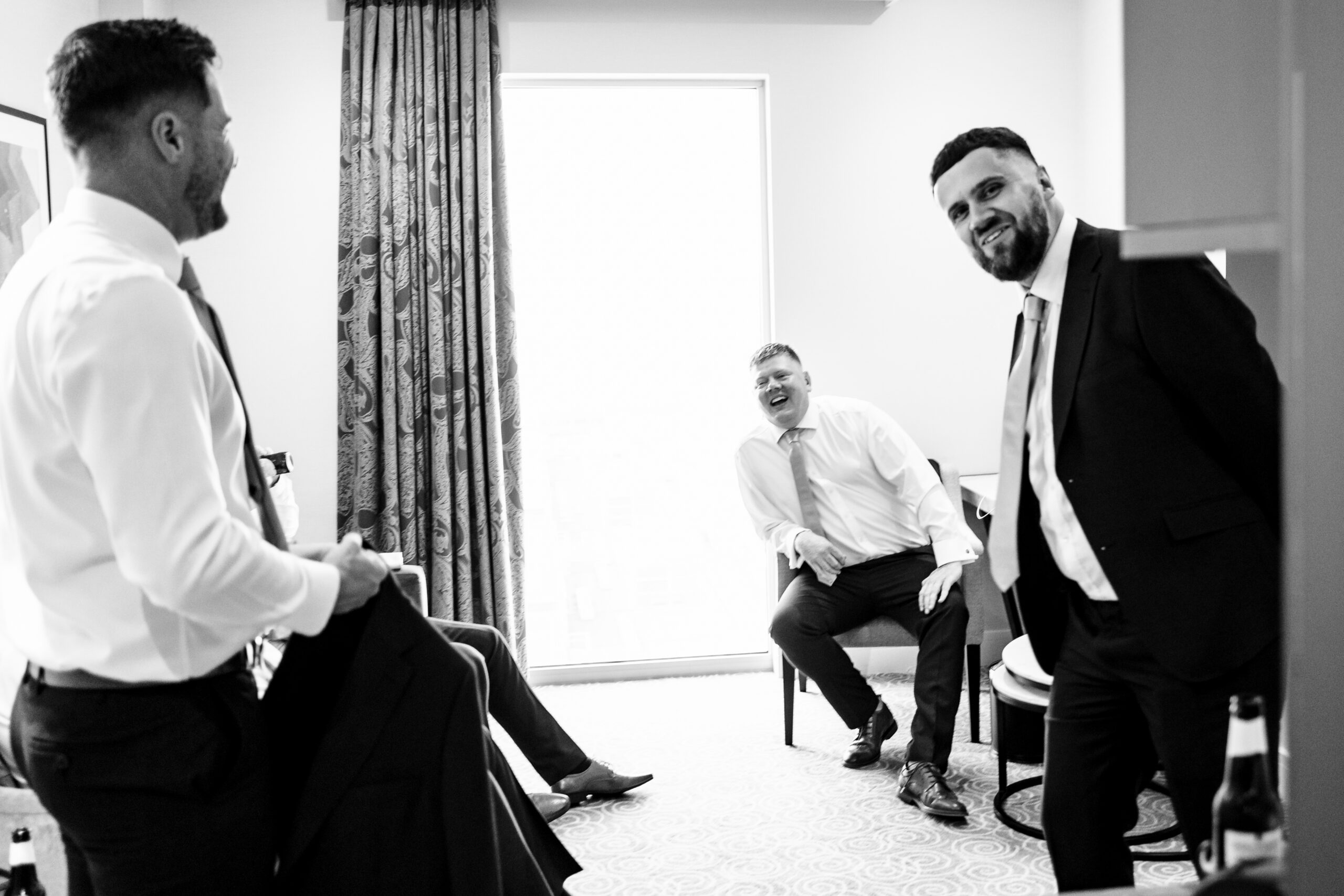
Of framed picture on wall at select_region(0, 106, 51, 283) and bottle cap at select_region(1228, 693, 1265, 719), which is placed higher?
framed picture on wall at select_region(0, 106, 51, 283)

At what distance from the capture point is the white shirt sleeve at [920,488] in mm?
3648

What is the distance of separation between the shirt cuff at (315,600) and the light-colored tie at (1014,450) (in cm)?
103

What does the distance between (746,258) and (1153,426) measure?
324cm

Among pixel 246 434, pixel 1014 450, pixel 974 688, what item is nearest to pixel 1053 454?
pixel 1014 450

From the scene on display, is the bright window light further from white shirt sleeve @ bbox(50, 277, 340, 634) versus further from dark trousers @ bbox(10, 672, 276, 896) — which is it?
white shirt sleeve @ bbox(50, 277, 340, 634)

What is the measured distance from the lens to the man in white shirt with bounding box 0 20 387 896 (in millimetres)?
1167

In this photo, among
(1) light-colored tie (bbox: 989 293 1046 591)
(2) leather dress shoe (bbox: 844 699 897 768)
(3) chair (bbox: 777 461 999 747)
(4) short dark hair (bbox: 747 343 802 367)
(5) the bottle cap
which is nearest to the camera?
(5) the bottle cap

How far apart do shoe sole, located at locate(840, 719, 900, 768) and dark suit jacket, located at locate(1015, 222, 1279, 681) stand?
2044mm

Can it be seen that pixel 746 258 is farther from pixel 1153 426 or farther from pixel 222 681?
pixel 222 681

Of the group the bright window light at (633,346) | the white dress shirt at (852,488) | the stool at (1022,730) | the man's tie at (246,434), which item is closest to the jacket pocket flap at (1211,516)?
the stool at (1022,730)

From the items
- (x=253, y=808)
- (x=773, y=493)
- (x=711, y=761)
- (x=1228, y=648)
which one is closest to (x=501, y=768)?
(x=253, y=808)

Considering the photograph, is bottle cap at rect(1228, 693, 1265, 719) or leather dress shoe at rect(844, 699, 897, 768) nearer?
bottle cap at rect(1228, 693, 1265, 719)

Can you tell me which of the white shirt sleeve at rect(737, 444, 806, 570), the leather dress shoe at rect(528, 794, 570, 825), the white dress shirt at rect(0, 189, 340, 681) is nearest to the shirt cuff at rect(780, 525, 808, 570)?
the white shirt sleeve at rect(737, 444, 806, 570)

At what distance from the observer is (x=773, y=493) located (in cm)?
396
